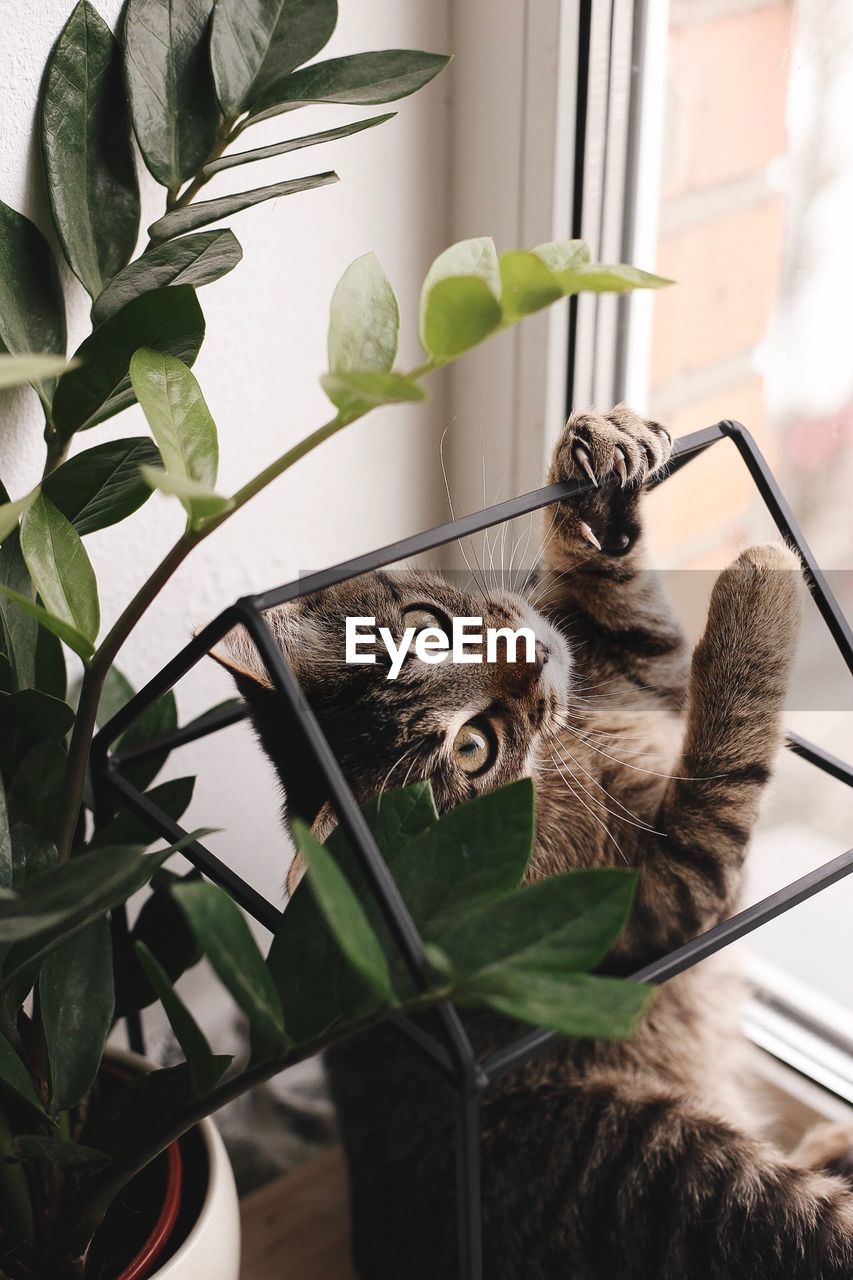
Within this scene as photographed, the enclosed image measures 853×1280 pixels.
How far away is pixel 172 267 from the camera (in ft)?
2.13

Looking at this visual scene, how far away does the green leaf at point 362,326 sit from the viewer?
0.45 m

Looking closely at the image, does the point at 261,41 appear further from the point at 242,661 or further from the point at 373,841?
the point at 373,841

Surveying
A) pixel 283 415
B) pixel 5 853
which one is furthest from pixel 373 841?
pixel 283 415

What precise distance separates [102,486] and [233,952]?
0.31 m

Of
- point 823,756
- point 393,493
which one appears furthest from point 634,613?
point 393,493

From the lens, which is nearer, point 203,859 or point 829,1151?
point 203,859

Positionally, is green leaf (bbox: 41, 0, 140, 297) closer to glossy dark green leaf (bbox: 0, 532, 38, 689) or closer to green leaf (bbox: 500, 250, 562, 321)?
glossy dark green leaf (bbox: 0, 532, 38, 689)

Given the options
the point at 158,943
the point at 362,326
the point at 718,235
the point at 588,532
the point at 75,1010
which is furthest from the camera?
the point at 718,235

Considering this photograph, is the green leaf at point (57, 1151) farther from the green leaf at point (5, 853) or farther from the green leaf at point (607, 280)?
the green leaf at point (607, 280)

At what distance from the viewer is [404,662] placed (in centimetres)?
77

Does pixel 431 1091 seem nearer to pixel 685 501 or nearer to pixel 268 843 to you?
pixel 268 843

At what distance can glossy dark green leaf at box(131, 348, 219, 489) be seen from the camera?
0.49 meters

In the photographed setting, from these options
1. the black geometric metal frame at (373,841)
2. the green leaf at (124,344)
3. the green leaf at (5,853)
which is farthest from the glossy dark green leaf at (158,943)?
the green leaf at (124,344)

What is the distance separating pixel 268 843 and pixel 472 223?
0.61 meters
